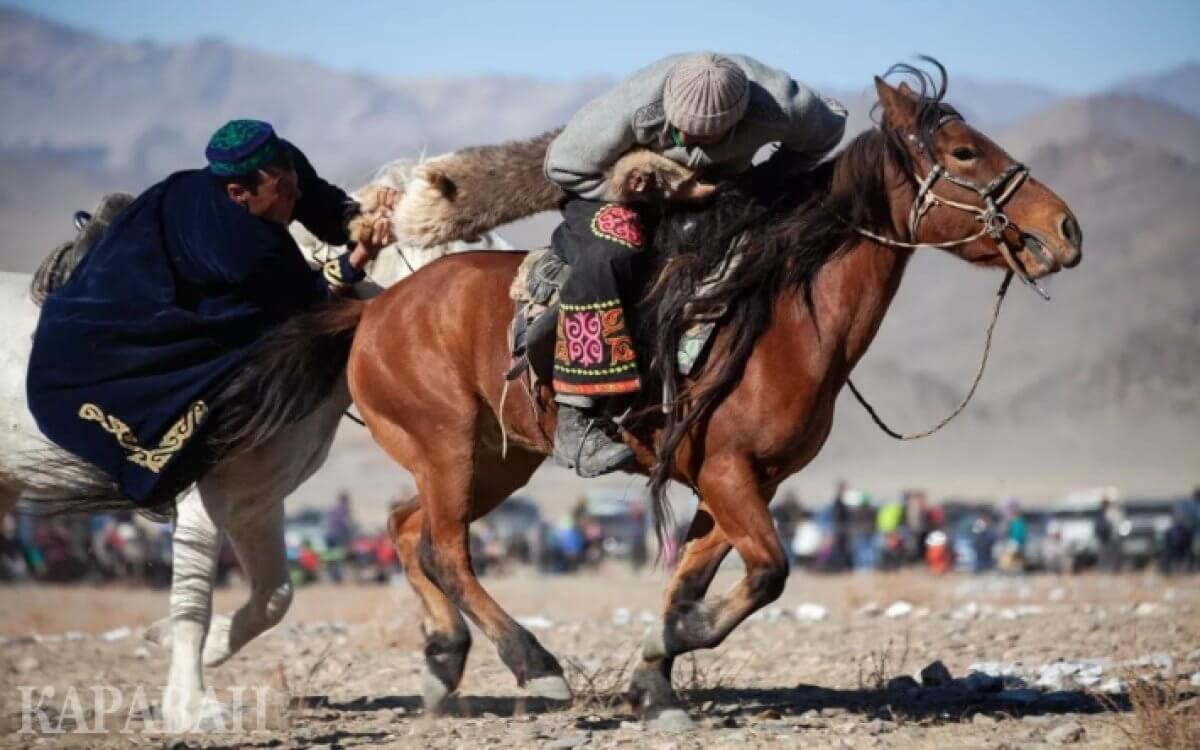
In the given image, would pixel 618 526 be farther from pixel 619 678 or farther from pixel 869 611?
pixel 619 678

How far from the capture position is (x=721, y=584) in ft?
62.0

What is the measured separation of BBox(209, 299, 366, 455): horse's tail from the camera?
23.9 ft

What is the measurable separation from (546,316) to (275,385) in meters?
A: 1.36

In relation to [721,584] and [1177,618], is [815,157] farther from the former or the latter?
[721,584]

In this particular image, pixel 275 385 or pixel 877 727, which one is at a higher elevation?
pixel 275 385

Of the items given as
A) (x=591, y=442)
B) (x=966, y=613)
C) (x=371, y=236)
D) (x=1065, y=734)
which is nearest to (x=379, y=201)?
(x=371, y=236)

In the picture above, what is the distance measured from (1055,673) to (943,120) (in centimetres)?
317

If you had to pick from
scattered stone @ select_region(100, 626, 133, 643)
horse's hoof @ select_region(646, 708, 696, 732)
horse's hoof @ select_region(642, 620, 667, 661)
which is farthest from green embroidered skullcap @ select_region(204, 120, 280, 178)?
scattered stone @ select_region(100, 626, 133, 643)

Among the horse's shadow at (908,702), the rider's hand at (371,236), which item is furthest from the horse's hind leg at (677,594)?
the rider's hand at (371,236)

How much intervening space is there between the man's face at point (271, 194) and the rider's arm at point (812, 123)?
7.31 ft

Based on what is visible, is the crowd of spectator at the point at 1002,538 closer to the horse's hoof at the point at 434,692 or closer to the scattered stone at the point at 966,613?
the scattered stone at the point at 966,613

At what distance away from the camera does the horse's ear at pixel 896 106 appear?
6582 mm

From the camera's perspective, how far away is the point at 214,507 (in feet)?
24.4

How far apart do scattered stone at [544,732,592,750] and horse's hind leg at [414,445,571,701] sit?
0.16 meters
